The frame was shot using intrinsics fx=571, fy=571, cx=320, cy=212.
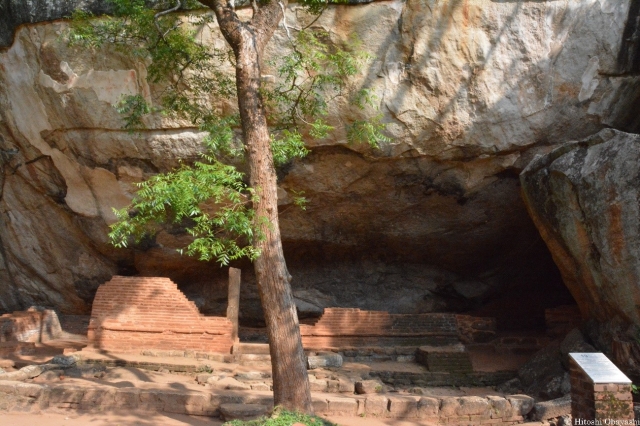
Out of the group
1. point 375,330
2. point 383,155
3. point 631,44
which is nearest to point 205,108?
point 383,155

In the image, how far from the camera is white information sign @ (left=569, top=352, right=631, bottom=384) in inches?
202

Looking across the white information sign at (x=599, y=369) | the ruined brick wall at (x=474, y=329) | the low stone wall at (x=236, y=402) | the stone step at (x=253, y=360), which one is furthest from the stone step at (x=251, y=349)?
the white information sign at (x=599, y=369)

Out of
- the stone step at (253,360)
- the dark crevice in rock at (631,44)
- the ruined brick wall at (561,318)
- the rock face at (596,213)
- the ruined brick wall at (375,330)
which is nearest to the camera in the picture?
the rock face at (596,213)

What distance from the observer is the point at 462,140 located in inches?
437

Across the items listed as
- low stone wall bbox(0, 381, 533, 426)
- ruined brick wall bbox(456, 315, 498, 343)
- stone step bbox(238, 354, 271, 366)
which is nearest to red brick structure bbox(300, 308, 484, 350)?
ruined brick wall bbox(456, 315, 498, 343)

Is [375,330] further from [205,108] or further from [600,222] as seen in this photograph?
[205,108]

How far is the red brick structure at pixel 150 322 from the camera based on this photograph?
37.3ft

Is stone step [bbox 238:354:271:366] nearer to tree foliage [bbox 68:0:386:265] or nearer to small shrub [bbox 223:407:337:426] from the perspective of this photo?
tree foliage [bbox 68:0:386:265]

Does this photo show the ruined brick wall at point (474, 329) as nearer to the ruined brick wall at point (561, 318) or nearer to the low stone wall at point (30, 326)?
the ruined brick wall at point (561, 318)

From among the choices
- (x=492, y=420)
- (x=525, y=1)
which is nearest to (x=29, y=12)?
(x=525, y=1)

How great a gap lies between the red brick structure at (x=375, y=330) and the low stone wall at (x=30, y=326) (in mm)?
6066

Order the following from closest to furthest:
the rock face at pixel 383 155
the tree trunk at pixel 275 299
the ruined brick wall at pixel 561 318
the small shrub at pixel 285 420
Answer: the small shrub at pixel 285 420 < the tree trunk at pixel 275 299 < the rock face at pixel 383 155 < the ruined brick wall at pixel 561 318

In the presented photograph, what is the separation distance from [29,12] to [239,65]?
6.37 metres

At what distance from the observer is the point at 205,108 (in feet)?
32.4
